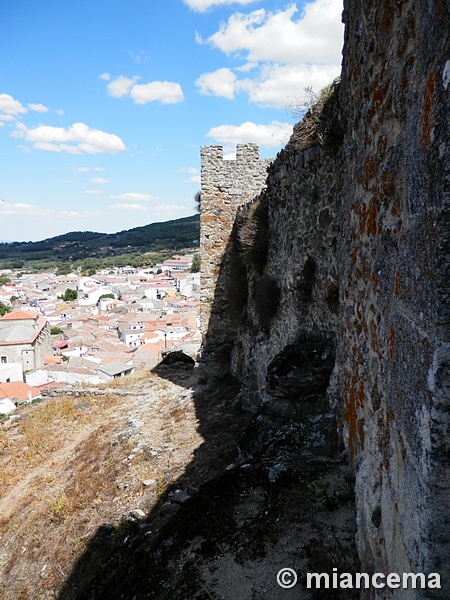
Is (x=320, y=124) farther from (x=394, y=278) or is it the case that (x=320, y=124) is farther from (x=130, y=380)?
(x=130, y=380)

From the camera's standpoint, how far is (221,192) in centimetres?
1192

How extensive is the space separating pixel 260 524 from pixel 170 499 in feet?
9.61

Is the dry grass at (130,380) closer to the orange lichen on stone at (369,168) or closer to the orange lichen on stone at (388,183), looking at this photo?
the orange lichen on stone at (369,168)

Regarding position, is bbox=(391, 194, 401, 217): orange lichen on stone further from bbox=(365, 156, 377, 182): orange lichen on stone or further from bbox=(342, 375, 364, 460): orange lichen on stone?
bbox=(342, 375, 364, 460): orange lichen on stone

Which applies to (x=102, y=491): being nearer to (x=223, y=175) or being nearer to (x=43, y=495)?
(x=43, y=495)

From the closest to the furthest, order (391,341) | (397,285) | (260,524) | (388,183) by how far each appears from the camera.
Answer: (397,285), (391,341), (388,183), (260,524)

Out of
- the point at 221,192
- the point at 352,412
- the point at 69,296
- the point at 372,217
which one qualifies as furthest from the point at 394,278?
the point at 69,296

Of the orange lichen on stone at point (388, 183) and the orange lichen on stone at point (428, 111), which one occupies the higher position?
the orange lichen on stone at point (428, 111)

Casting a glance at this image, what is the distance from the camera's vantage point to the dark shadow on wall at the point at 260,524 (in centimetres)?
282

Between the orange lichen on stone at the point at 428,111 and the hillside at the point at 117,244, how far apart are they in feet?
452

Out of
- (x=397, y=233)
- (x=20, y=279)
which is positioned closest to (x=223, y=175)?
(x=397, y=233)

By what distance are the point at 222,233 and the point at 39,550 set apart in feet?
27.7

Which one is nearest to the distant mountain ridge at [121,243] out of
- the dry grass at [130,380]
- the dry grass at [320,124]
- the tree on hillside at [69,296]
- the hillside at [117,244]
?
the hillside at [117,244]

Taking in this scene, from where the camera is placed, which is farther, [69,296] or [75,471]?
[69,296]
